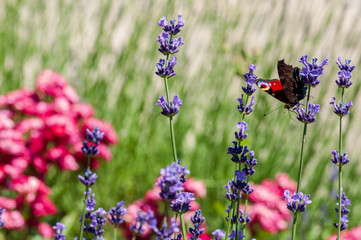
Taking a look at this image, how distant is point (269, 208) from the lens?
271 centimetres

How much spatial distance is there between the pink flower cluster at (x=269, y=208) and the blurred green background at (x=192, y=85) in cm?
59

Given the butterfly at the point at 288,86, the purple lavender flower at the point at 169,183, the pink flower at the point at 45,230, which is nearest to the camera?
the purple lavender flower at the point at 169,183

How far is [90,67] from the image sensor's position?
3.93 metres

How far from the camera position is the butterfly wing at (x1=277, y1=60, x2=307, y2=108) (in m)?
1.31

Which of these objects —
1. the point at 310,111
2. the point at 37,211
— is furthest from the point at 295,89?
the point at 37,211

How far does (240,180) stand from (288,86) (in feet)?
1.30

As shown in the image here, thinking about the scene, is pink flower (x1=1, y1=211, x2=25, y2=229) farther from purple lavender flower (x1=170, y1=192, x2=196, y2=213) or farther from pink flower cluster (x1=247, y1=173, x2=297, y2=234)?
purple lavender flower (x1=170, y1=192, x2=196, y2=213)

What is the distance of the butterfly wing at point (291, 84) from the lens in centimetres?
131

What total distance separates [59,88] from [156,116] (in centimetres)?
90

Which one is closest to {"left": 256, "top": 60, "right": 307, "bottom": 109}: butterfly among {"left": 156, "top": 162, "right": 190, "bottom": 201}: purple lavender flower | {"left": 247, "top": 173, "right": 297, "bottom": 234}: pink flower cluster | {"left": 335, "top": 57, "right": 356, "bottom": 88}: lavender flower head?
{"left": 335, "top": 57, "right": 356, "bottom": 88}: lavender flower head

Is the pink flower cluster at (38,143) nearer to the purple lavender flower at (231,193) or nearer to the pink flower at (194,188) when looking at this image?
the pink flower at (194,188)

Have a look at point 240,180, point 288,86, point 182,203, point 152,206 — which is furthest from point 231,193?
point 152,206

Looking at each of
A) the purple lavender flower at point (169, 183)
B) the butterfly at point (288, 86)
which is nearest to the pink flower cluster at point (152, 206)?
the butterfly at point (288, 86)

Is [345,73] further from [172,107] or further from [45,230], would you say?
[45,230]
